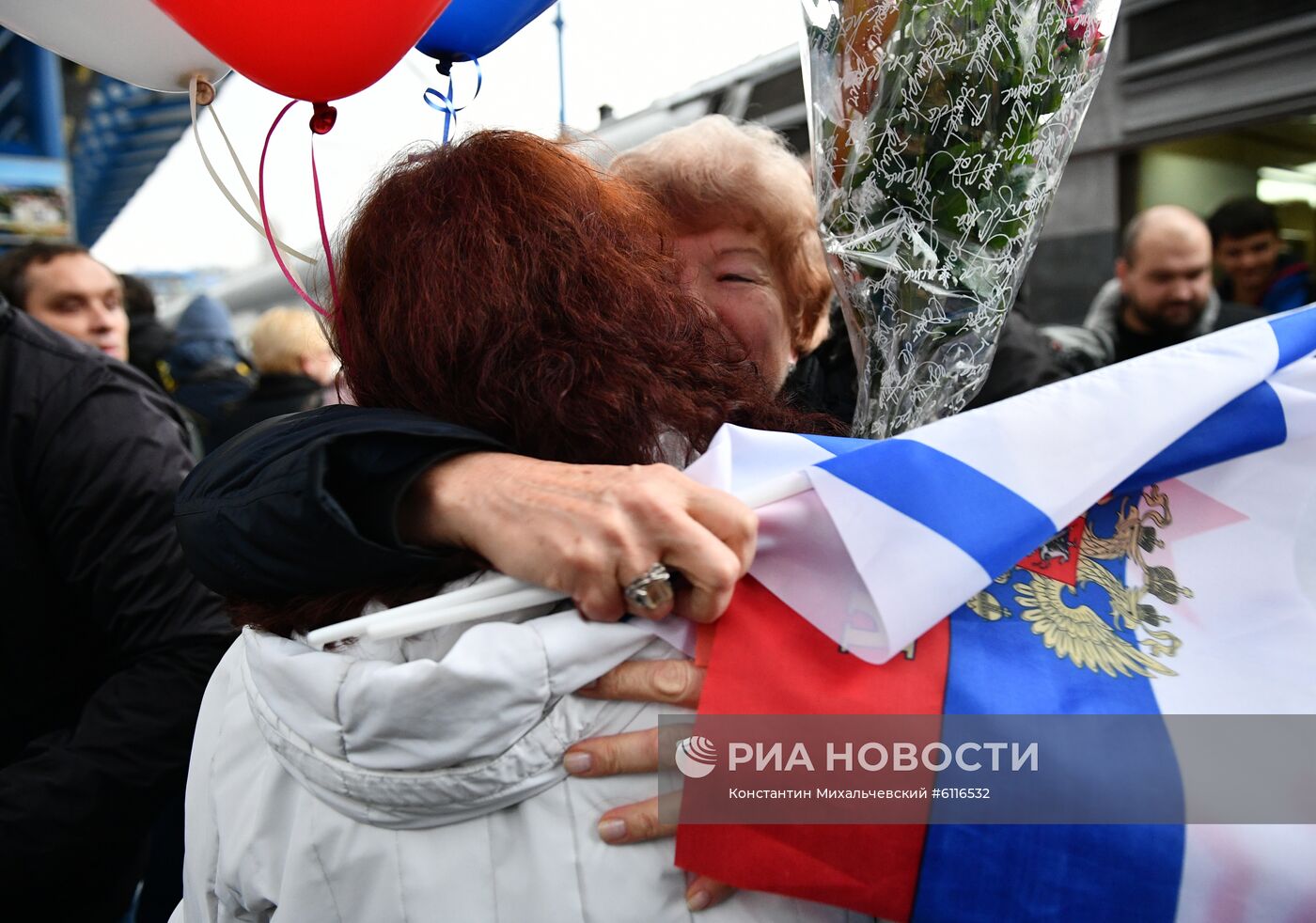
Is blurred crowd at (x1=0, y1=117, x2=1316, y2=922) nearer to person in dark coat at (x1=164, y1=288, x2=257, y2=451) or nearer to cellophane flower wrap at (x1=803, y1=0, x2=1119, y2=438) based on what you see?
cellophane flower wrap at (x1=803, y1=0, x2=1119, y2=438)

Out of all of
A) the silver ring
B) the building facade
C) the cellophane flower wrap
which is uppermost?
the building facade

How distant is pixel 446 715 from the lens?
0.86 metres

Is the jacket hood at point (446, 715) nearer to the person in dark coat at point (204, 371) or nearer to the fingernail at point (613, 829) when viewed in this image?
the fingernail at point (613, 829)

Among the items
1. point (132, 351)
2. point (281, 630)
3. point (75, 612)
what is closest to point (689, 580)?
point (281, 630)

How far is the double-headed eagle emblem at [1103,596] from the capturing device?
3.11 feet

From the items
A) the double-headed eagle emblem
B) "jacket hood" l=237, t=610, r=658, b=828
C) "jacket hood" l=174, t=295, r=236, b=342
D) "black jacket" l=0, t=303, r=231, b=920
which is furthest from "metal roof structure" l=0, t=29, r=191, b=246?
the double-headed eagle emblem

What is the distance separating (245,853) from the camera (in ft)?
3.26

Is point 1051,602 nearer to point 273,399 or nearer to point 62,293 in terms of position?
point 62,293

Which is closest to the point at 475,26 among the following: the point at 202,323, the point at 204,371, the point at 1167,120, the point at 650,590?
the point at 650,590

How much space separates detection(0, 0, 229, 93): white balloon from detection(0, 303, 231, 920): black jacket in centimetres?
53

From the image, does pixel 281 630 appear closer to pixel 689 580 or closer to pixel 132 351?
pixel 689 580

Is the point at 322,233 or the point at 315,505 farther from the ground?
the point at 322,233

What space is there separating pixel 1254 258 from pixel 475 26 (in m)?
3.93

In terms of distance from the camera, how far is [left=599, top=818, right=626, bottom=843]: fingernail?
912 millimetres
